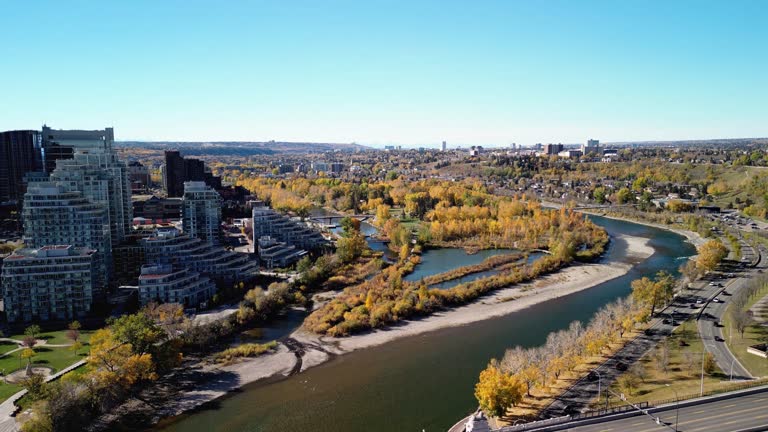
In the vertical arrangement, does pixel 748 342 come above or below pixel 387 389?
above

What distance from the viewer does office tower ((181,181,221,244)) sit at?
31.9 meters

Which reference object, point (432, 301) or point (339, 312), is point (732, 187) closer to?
point (432, 301)

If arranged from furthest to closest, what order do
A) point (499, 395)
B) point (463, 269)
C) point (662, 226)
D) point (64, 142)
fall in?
point (662, 226) < point (64, 142) < point (463, 269) < point (499, 395)

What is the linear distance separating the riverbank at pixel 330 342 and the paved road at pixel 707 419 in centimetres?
916

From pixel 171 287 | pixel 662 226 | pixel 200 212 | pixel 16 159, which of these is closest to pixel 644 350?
pixel 171 287

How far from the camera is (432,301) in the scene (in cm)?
2353

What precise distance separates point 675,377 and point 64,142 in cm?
3792

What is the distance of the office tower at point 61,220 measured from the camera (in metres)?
23.1

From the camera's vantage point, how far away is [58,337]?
62.6ft

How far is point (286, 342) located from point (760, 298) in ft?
66.1

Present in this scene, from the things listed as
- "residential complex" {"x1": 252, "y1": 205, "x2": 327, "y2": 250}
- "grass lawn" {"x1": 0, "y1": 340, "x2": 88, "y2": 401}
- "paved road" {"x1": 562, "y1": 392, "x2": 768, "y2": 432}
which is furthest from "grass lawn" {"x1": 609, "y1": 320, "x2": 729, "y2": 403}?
"residential complex" {"x1": 252, "y1": 205, "x2": 327, "y2": 250}

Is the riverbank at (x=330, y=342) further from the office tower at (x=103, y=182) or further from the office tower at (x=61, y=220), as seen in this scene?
the office tower at (x=103, y=182)

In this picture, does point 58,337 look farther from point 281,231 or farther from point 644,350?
point 644,350

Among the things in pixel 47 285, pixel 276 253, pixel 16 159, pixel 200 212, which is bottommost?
pixel 276 253
